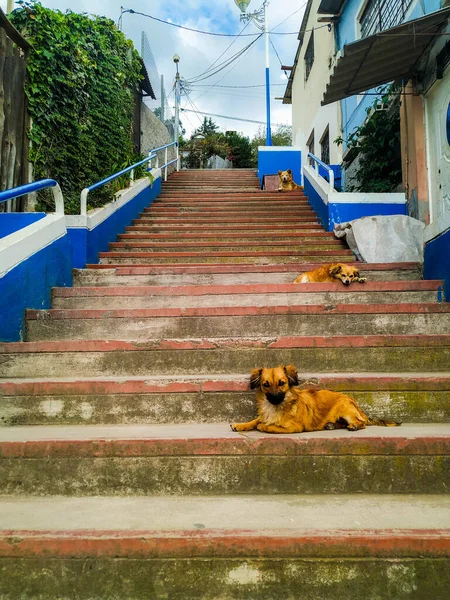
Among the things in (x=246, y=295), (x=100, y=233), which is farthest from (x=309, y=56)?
(x=246, y=295)

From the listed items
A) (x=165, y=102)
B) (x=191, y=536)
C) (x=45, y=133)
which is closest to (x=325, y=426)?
(x=191, y=536)

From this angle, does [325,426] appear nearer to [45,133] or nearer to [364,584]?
[364,584]

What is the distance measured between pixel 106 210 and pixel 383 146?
16.4ft

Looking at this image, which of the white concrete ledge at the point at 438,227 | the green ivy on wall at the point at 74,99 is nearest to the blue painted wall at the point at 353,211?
the white concrete ledge at the point at 438,227

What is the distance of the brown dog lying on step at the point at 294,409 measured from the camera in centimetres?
258

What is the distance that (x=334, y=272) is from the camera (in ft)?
14.6

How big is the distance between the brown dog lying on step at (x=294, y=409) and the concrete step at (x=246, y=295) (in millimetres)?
1614

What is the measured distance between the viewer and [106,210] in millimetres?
6297

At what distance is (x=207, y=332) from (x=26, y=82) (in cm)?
496

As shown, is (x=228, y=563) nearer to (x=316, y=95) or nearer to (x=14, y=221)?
(x=14, y=221)

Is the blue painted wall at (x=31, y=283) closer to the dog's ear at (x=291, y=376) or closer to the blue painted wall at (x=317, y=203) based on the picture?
the dog's ear at (x=291, y=376)

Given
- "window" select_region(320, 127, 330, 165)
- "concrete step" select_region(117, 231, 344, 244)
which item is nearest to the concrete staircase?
"concrete step" select_region(117, 231, 344, 244)

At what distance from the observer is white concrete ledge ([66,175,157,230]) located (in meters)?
5.54

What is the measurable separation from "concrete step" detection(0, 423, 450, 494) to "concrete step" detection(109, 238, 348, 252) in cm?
423
